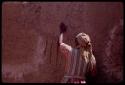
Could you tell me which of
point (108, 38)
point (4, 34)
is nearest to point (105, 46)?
point (108, 38)

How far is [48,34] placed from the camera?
1190 cm

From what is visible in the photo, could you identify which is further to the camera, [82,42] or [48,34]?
[48,34]

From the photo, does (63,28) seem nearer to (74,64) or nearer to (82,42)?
(82,42)

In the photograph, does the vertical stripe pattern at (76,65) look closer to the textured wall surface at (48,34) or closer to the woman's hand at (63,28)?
the woman's hand at (63,28)

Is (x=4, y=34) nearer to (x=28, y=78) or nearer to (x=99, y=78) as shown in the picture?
(x=28, y=78)

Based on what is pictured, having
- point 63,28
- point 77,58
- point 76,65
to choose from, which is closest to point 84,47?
point 77,58

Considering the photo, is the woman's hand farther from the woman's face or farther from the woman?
the woman's face

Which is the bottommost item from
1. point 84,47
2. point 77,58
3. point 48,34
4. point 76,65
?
point 76,65

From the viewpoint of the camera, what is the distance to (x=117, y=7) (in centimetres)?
1166

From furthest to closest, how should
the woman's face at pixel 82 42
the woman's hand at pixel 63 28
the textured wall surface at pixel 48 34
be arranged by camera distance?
1. the textured wall surface at pixel 48 34
2. the woman's hand at pixel 63 28
3. the woman's face at pixel 82 42

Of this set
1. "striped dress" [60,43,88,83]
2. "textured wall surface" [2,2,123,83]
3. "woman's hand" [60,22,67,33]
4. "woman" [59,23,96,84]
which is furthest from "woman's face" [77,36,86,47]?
"textured wall surface" [2,2,123,83]

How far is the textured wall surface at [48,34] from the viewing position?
38.2 ft

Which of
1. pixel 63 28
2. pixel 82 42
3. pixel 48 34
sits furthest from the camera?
pixel 48 34

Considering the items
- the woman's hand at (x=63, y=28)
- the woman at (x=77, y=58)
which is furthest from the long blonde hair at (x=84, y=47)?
the woman's hand at (x=63, y=28)
